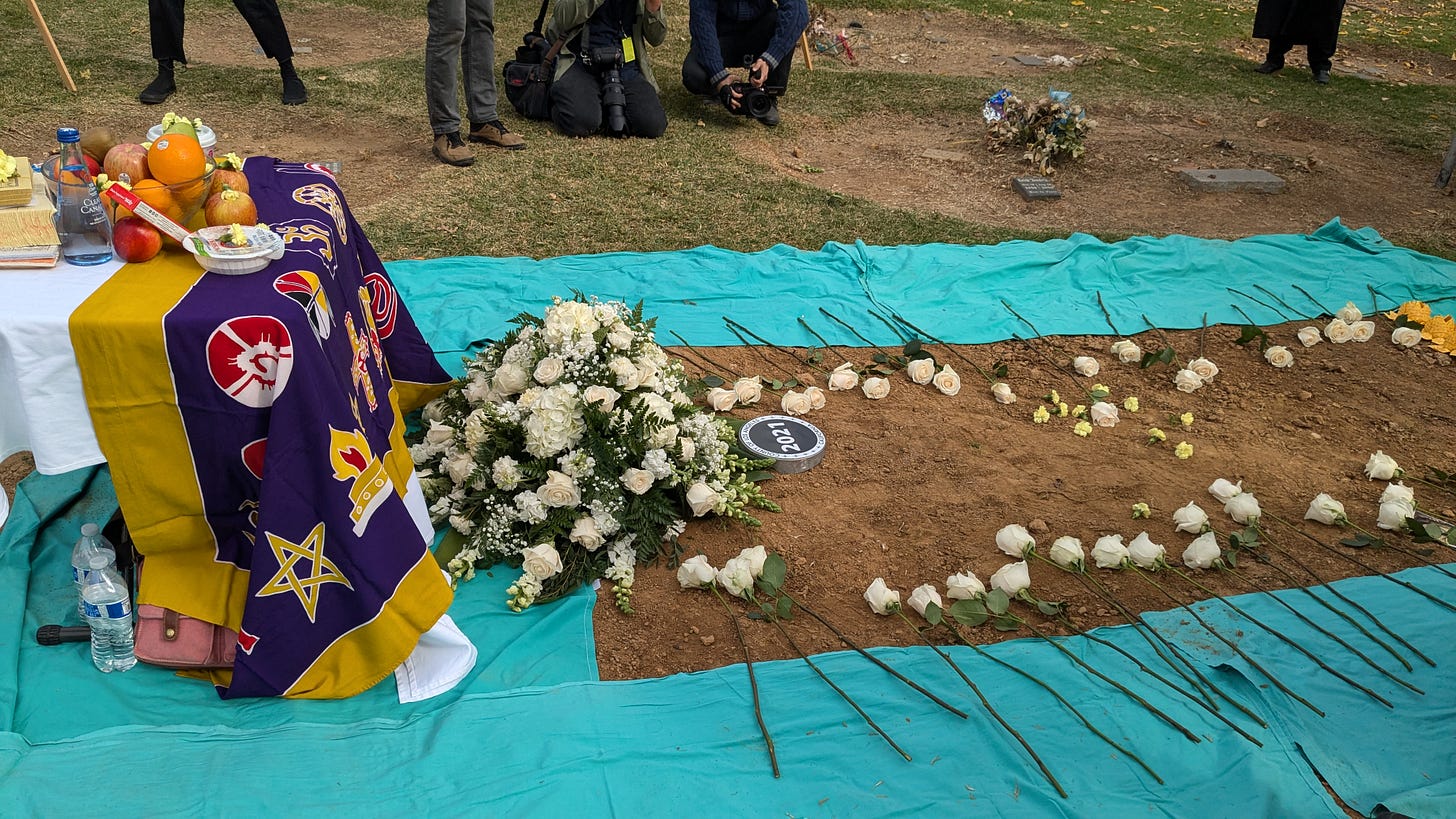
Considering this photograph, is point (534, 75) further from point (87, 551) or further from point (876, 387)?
point (87, 551)

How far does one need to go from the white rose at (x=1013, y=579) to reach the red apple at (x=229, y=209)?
2379mm

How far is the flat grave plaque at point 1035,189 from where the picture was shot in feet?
20.9

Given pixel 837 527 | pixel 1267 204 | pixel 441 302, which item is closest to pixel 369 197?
pixel 441 302

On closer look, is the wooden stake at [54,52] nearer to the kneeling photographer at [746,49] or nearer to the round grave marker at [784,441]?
the kneeling photographer at [746,49]

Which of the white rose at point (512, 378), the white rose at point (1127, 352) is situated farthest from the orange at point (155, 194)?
the white rose at point (1127, 352)

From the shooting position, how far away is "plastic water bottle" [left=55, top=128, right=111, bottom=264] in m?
2.36

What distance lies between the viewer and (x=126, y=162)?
2486mm

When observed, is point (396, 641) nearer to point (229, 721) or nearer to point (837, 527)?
point (229, 721)

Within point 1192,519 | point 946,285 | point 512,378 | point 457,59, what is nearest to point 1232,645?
point 1192,519

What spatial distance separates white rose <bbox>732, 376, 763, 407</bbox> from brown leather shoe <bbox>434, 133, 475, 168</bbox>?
316 centimetres

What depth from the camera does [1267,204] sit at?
6.46 metres

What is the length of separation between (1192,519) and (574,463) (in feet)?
6.82

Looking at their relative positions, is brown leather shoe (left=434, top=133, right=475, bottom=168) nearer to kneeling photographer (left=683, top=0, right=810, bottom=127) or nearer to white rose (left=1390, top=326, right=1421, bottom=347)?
kneeling photographer (left=683, top=0, right=810, bottom=127)

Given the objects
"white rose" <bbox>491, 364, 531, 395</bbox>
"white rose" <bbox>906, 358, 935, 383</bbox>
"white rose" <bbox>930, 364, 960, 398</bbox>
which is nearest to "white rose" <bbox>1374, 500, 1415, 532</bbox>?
"white rose" <bbox>930, 364, 960, 398</bbox>
